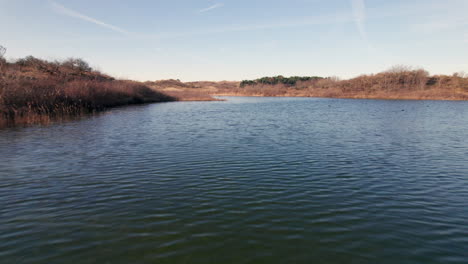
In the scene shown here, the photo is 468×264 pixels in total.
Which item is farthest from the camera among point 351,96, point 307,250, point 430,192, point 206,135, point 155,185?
point 351,96

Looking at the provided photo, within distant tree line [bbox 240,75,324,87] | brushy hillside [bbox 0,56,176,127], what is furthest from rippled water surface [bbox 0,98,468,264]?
distant tree line [bbox 240,75,324,87]

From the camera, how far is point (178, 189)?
9742 millimetres

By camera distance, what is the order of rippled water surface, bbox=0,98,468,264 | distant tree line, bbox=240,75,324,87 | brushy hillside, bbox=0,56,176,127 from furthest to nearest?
1. distant tree line, bbox=240,75,324,87
2. brushy hillside, bbox=0,56,176,127
3. rippled water surface, bbox=0,98,468,264

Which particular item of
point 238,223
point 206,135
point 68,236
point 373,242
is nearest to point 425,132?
point 206,135

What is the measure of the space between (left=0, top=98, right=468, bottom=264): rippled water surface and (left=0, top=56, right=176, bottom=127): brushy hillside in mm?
14286

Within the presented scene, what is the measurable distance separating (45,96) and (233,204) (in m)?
34.3

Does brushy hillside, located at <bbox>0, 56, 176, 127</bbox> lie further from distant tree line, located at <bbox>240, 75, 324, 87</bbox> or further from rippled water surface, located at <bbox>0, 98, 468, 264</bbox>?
distant tree line, located at <bbox>240, 75, 324, 87</bbox>

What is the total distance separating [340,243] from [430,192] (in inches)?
223

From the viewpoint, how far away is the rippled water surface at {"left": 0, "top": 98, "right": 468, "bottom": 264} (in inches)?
235

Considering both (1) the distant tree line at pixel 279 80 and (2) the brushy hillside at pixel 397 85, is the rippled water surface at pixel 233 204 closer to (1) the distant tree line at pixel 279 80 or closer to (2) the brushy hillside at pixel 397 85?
(2) the brushy hillside at pixel 397 85

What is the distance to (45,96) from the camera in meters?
32.2

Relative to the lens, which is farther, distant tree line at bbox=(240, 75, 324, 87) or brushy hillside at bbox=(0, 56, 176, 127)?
distant tree line at bbox=(240, 75, 324, 87)

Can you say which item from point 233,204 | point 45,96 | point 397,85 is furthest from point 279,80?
point 233,204

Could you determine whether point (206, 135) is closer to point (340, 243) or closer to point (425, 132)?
point (340, 243)
